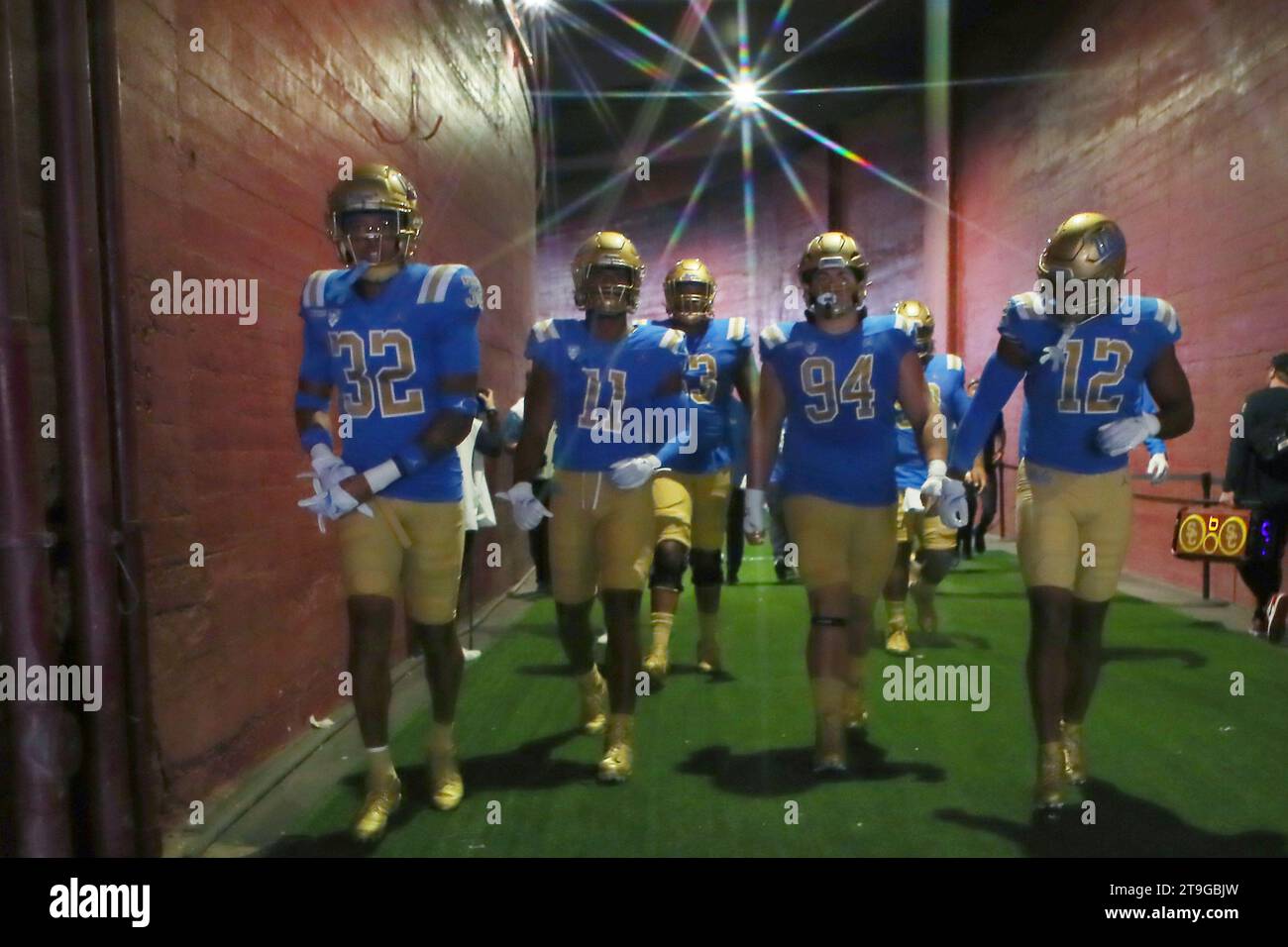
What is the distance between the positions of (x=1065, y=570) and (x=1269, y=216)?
191 inches

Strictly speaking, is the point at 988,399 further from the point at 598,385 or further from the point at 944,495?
the point at 598,385

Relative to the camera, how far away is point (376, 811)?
3170mm

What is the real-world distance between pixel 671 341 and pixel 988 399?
1197 mm

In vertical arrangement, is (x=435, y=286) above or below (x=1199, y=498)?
above

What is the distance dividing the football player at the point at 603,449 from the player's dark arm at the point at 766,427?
357 millimetres

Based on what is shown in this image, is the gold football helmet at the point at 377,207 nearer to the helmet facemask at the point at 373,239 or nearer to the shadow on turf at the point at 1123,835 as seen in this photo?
the helmet facemask at the point at 373,239

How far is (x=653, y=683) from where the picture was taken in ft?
16.5

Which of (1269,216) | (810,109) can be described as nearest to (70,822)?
(1269,216)

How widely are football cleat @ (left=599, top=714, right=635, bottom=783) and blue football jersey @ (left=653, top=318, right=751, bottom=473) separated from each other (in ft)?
5.53

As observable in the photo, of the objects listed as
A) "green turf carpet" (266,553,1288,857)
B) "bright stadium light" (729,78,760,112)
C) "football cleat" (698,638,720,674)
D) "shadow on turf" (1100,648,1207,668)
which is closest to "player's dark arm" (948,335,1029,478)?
"green turf carpet" (266,553,1288,857)

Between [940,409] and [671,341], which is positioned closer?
[671,341]

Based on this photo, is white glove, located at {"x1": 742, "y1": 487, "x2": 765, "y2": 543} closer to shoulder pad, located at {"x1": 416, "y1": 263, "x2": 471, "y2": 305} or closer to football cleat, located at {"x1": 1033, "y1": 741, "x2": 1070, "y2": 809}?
football cleat, located at {"x1": 1033, "y1": 741, "x2": 1070, "y2": 809}

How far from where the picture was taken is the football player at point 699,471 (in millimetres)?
4988

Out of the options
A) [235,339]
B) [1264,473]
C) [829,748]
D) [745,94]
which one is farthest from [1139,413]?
[745,94]
